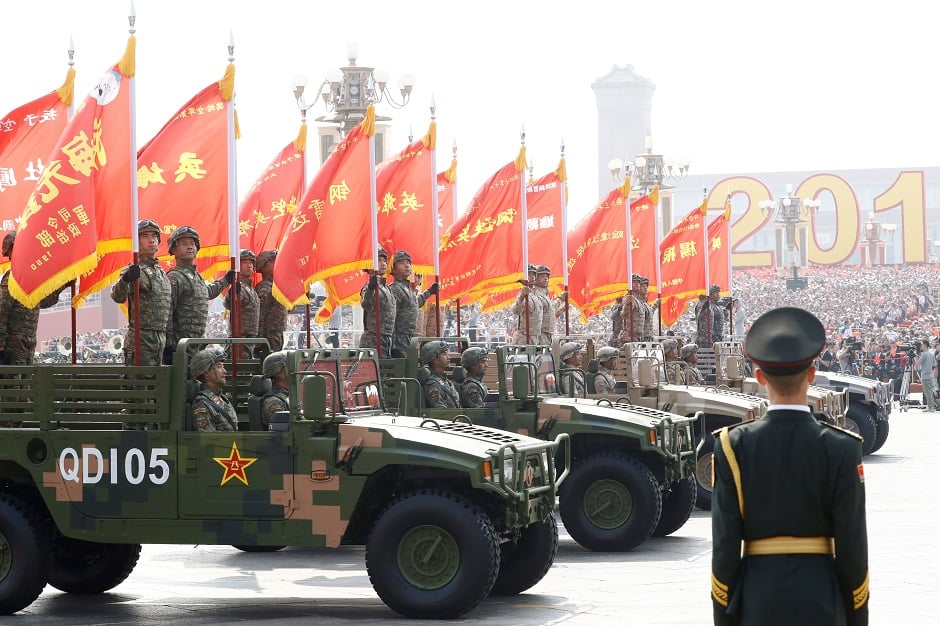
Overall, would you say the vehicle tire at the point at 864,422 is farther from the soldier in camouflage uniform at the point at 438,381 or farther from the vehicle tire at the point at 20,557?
the vehicle tire at the point at 20,557

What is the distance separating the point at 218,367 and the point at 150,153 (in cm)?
372

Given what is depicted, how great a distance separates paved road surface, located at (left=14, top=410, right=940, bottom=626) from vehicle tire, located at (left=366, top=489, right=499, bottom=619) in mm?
203

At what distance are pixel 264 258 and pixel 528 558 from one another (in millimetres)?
6191

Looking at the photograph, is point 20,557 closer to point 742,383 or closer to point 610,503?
point 610,503

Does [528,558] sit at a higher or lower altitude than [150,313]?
lower

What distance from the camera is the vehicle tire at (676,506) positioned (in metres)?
13.6

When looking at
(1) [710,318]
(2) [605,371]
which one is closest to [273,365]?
(2) [605,371]

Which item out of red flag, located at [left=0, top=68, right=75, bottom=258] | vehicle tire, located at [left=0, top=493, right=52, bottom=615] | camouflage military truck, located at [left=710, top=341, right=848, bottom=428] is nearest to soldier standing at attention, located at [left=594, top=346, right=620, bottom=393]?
camouflage military truck, located at [left=710, top=341, right=848, bottom=428]

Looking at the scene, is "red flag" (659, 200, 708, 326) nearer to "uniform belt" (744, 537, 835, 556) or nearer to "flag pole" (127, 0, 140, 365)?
"flag pole" (127, 0, 140, 365)

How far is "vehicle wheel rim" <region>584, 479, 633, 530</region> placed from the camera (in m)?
12.6

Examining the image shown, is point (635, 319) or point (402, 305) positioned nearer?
point (402, 305)

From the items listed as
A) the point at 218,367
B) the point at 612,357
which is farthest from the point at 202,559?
the point at 612,357

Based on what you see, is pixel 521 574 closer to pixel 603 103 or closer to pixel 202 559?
pixel 202 559

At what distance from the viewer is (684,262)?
27.1 meters
